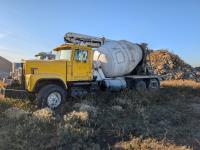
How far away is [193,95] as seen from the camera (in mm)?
17656

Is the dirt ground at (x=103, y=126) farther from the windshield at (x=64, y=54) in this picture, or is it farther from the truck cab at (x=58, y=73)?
the windshield at (x=64, y=54)

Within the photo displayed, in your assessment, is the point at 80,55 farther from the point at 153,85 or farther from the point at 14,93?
the point at 153,85

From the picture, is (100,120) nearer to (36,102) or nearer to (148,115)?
(148,115)

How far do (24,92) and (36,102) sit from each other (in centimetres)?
63

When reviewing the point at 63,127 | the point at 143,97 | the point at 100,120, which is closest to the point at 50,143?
the point at 63,127

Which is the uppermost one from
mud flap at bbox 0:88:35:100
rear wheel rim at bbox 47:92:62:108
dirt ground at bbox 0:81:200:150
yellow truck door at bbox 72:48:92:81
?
yellow truck door at bbox 72:48:92:81

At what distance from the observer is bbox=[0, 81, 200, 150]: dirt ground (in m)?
8.09

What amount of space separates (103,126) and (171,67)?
20.2 m

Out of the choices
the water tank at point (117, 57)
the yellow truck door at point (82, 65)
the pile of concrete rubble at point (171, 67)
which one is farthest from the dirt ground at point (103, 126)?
the pile of concrete rubble at point (171, 67)

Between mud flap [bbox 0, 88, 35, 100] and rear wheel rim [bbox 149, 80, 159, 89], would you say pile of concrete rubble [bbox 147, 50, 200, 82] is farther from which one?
mud flap [bbox 0, 88, 35, 100]

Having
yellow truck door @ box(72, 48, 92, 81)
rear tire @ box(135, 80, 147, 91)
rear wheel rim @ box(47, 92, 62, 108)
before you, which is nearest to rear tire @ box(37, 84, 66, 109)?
rear wheel rim @ box(47, 92, 62, 108)

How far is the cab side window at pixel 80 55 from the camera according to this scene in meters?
13.7

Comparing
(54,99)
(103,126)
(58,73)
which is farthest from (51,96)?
(103,126)

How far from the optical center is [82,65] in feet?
46.0
